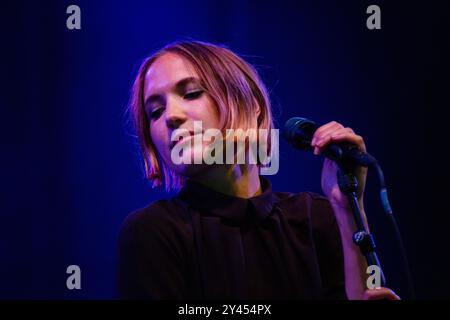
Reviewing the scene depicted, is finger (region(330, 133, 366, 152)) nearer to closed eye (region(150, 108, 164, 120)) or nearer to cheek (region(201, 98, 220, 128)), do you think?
cheek (region(201, 98, 220, 128))

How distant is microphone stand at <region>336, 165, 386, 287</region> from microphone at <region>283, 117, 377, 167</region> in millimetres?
17

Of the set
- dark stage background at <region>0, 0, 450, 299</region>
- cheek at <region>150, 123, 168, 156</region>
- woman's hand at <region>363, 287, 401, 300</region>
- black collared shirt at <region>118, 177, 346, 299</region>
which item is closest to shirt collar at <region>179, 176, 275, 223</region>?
black collared shirt at <region>118, 177, 346, 299</region>

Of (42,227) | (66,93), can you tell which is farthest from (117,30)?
(42,227)

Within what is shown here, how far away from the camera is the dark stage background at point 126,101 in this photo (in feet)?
5.43

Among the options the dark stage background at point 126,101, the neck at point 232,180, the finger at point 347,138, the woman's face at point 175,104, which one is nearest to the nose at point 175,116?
the woman's face at point 175,104

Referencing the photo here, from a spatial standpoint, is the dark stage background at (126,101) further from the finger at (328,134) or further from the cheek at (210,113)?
the finger at (328,134)

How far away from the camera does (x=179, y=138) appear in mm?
1207

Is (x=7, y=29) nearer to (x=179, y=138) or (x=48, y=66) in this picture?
(x=48, y=66)

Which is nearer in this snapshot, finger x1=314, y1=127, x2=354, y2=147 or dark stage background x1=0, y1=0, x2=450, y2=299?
finger x1=314, y1=127, x2=354, y2=147

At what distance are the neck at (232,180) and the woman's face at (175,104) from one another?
0.05m

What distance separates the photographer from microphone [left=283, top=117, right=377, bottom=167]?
1.00m

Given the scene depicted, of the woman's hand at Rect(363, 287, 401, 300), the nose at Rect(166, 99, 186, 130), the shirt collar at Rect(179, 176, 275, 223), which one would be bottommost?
the woman's hand at Rect(363, 287, 401, 300)

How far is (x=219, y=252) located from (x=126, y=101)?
30.5 inches

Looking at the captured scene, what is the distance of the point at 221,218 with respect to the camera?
1.22 meters
